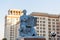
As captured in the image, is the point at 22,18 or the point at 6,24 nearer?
the point at 22,18

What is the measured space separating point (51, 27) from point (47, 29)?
11.4 ft

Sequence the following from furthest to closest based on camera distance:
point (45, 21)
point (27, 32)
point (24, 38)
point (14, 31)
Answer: point (14, 31) < point (45, 21) < point (27, 32) < point (24, 38)

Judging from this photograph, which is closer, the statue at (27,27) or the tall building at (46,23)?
the statue at (27,27)

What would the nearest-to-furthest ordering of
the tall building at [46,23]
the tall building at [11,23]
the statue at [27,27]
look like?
1. the statue at [27,27]
2. the tall building at [46,23]
3. the tall building at [11,23]

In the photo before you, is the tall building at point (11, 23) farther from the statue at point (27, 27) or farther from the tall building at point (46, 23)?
the statue at point (27, 27)

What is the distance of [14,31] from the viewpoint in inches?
3873

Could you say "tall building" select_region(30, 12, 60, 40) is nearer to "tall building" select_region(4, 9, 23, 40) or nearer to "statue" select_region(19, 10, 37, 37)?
"tall building" select_region(4, 9, 23, 40)

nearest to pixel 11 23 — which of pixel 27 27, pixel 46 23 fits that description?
pixel 46 23

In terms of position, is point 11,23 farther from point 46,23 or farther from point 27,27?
point 27,27

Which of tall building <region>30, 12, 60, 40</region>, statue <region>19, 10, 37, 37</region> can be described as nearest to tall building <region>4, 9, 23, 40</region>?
tall building <region>30, 12, 60, 40</region>

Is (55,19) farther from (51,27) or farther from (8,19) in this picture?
(8,19)

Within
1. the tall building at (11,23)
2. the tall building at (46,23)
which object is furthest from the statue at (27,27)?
the tall building at (11,23)

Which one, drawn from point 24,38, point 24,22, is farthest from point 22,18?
point 24,38

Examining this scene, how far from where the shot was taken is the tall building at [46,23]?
74.9 metres
